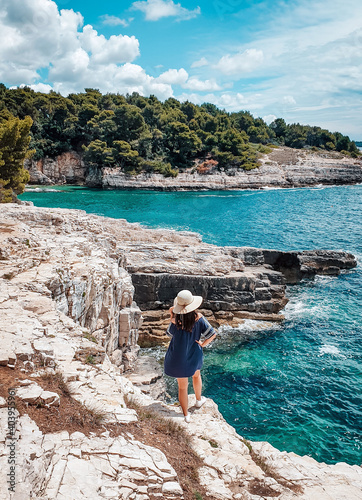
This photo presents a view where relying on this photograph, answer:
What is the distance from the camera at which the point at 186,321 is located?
6395mm

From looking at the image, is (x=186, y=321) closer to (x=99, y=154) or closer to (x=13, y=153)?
(x=13, y=153)

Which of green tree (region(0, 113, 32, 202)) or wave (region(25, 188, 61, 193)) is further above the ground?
green tree (region(0, 113, 32, 202))

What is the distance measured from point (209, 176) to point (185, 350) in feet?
241

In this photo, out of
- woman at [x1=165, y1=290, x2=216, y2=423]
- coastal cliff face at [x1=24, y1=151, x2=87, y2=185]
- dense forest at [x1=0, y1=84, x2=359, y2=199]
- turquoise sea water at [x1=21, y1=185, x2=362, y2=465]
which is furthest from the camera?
coastal cliff face at [x1=24, y1=151, x2=87, y2=185]

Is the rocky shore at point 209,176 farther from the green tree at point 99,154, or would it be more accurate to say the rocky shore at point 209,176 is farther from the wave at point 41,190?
the wave at point 41,190

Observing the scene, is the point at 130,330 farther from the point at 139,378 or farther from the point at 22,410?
the point at 22,410

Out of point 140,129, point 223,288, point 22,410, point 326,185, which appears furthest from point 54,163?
point 22,410

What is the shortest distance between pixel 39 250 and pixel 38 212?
5.52m

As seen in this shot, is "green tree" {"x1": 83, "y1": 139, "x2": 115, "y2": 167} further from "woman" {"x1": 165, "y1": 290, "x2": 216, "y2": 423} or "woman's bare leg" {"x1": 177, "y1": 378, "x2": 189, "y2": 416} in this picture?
"woman's bare leg" {"x1": 177, "y1": 378, "x2": 189, "y2": 416}

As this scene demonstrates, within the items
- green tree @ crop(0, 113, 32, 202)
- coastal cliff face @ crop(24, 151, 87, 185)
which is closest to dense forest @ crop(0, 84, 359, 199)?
coastal cliff face @ crop(24, 151, 87, 185)

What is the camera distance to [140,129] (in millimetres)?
79875

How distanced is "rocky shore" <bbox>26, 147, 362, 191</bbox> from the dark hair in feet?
226

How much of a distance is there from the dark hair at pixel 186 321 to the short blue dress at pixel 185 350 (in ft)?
0.23

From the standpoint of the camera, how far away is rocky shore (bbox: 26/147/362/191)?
74188 millimetres
